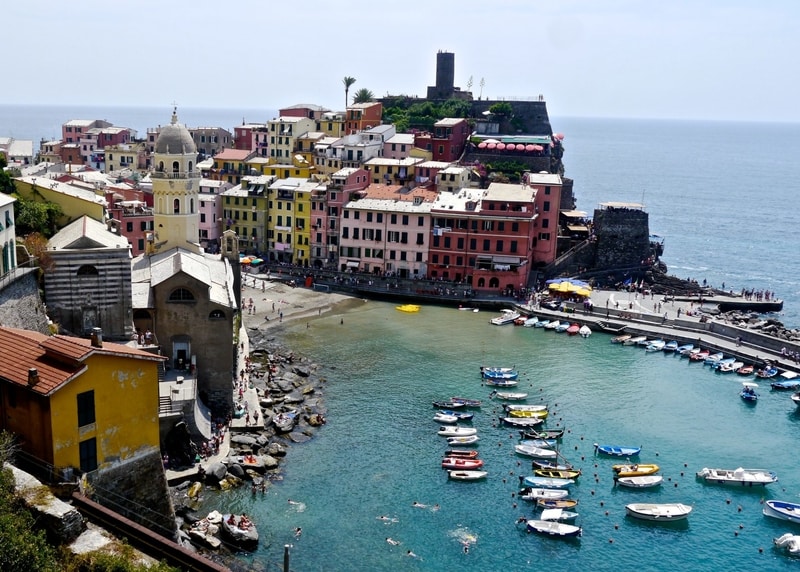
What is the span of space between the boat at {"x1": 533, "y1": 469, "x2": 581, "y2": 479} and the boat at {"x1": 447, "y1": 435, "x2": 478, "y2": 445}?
198 inches

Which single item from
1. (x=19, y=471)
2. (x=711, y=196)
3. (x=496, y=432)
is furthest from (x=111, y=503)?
(x=711, y=196)

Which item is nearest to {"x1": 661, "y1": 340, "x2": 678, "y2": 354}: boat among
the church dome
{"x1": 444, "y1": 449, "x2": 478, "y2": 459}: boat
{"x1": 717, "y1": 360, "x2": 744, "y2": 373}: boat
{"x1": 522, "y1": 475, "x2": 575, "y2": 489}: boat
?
{"x1": 717, "y1": 360, "x2": 744, "y2": 373}: boat

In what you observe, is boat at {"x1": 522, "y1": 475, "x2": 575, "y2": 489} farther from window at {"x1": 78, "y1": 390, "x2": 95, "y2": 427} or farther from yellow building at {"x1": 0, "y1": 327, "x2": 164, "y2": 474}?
window at {"x1": 78, "y1": 390, "x2": 95, "y2": 427}

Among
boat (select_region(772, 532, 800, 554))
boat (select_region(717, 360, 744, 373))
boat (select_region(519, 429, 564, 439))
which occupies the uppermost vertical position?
boat (select_region(717, 360, 744, 373))

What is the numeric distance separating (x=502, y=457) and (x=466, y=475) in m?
3.95

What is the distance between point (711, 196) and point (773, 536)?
553ft

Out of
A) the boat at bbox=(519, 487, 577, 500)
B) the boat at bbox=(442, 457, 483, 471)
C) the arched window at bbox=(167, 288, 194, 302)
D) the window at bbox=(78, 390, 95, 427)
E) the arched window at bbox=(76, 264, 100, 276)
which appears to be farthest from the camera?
the arched window at bbox=(167, 288, 194, 302)

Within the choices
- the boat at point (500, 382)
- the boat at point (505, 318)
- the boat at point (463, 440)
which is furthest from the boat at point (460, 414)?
the boat at point (505, 318)

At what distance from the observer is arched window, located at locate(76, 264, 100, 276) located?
44.3 meters

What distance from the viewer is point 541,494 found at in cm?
4291

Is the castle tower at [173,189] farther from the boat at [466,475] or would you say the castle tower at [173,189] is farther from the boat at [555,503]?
the boat at [555,503]

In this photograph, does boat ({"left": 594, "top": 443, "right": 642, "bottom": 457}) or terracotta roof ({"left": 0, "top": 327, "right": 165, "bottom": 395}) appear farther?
boat ({"left": 594, "top": 443, "right": 642, "bottom": 457})

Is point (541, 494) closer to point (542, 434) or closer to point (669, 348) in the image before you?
point (542, 434)

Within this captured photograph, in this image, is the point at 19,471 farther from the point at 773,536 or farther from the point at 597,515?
the point at 773,536
